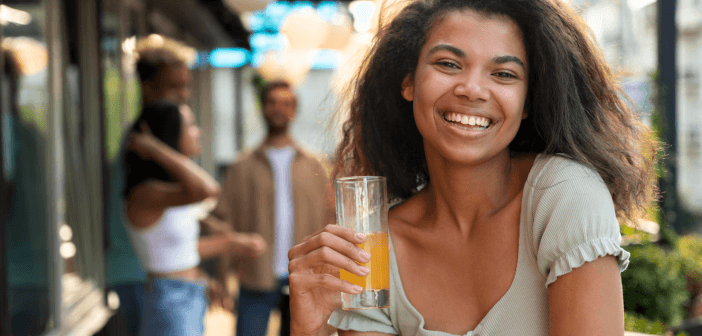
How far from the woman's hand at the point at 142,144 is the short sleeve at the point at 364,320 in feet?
5.82

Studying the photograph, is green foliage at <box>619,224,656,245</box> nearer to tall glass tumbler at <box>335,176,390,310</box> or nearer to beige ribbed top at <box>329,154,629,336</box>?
beige ribbed top at <box>329,154,629,336</box>

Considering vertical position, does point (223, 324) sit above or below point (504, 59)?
below

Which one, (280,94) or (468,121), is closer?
(468,121)

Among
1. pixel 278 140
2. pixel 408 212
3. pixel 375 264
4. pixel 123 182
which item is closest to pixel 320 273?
pixel 375 264

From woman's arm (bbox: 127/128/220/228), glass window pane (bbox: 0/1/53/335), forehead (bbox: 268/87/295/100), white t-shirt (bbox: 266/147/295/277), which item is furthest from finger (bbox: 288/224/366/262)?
forehead (bbox: 268/87/295/100)

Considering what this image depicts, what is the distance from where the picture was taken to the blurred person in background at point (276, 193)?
341cm

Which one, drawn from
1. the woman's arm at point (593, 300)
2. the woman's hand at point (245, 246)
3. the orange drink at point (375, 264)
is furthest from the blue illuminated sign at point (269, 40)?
the woman's arm at point (593, 300)

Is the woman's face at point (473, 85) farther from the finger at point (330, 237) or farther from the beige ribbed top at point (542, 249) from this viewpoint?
the finger at point (330, 237)

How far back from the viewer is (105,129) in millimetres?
3998

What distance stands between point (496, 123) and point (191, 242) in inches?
76.0

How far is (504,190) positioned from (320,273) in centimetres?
44

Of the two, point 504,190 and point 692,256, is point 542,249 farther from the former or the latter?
point 692,256

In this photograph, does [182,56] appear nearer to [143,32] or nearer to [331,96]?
[331,96]

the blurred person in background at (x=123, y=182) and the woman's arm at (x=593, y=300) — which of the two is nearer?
the woman's arm at (x=593, y=300)
